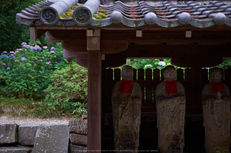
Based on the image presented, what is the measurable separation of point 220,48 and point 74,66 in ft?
14.8

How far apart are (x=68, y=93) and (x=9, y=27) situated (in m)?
4.30

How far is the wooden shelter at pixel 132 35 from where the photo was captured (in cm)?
364

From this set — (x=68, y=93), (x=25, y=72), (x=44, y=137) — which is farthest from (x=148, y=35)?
(x=25, y=72)

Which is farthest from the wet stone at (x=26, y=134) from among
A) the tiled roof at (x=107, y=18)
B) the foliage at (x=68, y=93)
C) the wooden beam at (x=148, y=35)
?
the tiled roof at (x=107, y=18)

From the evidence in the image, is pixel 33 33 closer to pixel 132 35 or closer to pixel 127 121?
pixel 132 35

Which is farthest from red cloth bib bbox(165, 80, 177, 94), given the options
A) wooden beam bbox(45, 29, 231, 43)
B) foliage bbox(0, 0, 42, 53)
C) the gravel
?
foliage bbox(0, 0, 42, 53)

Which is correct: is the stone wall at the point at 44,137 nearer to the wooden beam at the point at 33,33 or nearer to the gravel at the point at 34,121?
the gravel at the point at 34,121

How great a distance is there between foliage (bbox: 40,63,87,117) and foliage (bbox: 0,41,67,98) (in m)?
0.81

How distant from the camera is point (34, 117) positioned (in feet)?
25.2

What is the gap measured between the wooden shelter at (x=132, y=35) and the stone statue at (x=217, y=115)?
2.87 ft

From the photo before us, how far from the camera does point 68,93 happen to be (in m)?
8.05

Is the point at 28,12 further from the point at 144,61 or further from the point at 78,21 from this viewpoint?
the point at 144,61

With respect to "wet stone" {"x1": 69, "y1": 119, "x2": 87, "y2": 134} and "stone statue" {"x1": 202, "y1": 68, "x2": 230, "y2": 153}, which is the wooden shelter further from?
"stone statue" {"x1": 202, "y1": 68, "x2": 230, "y2": 153}

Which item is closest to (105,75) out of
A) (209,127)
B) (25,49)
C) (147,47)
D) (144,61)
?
(147,47)
